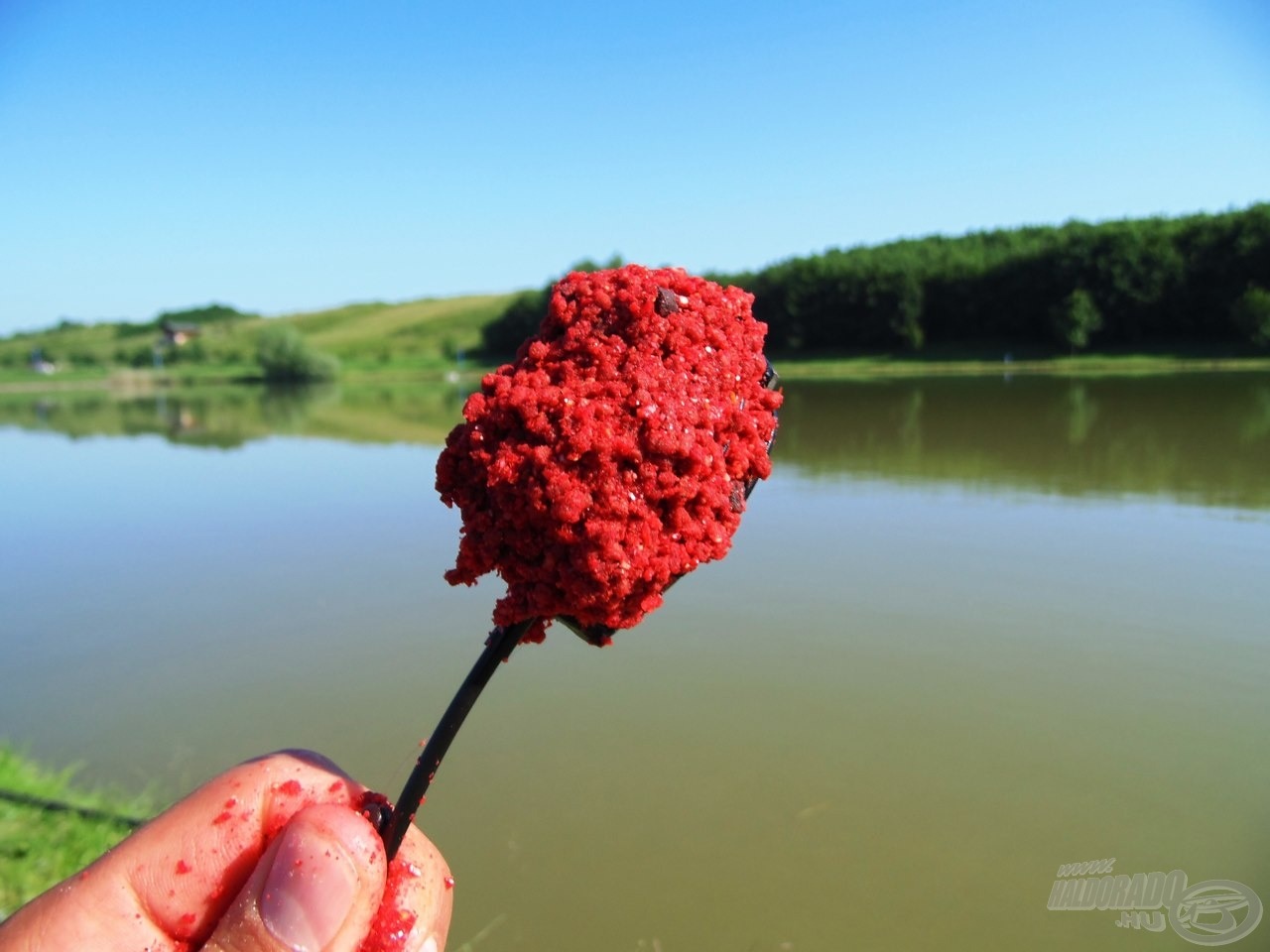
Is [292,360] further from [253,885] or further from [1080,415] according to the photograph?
[253,885]

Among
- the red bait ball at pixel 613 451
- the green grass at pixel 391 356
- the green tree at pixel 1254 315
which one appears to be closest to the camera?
Result: the red bait ball at pixel 613 451

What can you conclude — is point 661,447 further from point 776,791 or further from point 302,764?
point 776,791

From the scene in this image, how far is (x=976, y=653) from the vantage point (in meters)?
6.00

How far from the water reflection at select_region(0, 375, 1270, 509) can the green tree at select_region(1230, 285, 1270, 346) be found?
10909 mm

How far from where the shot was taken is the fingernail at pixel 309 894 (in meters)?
1.64

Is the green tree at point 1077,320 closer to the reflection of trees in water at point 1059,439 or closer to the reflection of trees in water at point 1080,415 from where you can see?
the reflection of trees in water at point 1059,439

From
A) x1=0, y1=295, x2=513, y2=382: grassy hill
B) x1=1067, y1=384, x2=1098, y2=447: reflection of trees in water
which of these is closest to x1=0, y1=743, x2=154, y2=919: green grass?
x1=1067, y1=384, x2=1098, y2=447: reflection of trees in water

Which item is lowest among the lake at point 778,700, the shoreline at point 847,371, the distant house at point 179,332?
the shoreline at point 847,371

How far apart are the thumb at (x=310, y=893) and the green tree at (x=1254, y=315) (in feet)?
155

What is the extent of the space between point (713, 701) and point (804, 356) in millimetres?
47862

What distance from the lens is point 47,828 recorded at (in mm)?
3799

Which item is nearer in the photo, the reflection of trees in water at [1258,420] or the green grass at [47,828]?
the green grass at [47,828]

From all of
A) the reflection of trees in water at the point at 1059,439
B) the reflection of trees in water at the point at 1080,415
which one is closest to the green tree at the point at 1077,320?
the reflection of trees in water at the point at 1059,439

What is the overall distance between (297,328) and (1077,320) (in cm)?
7536
